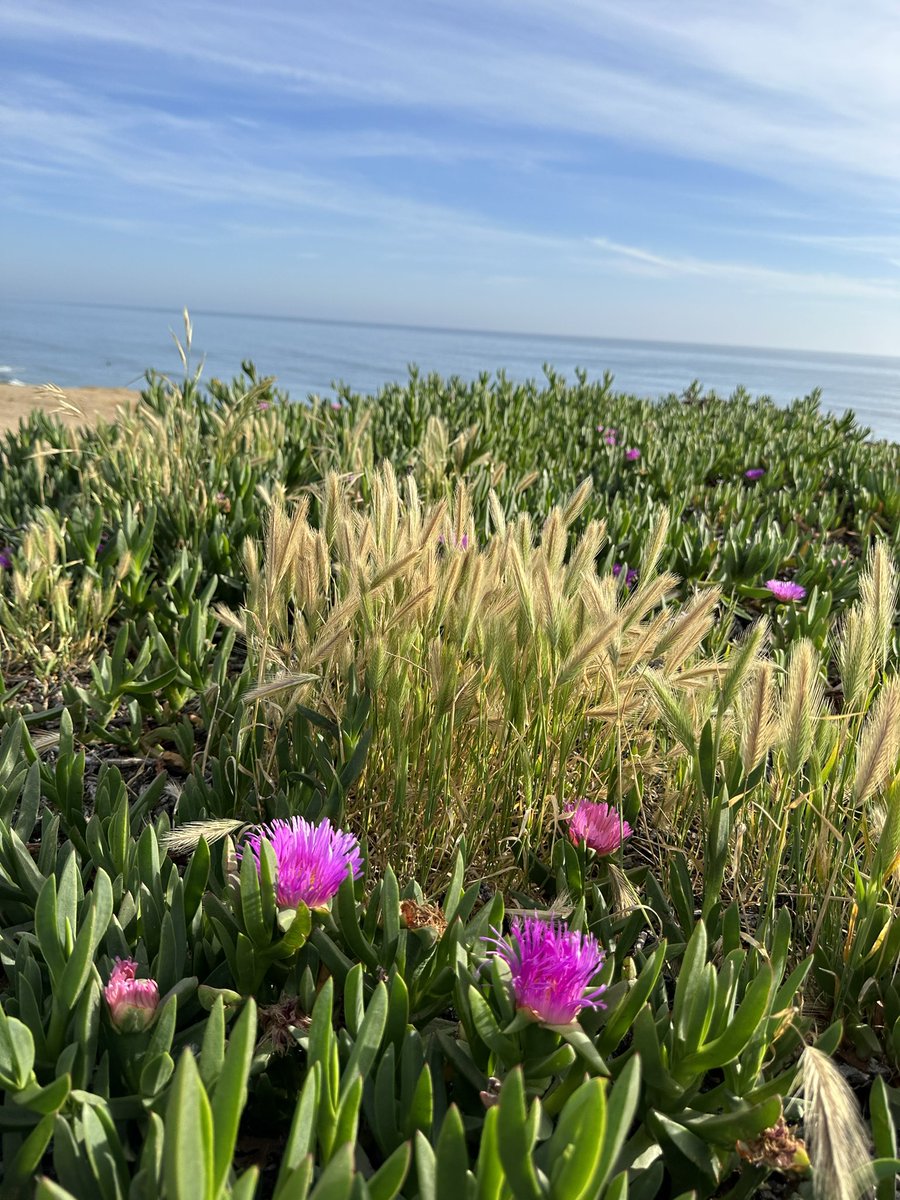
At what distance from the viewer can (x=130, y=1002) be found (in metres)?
0.93

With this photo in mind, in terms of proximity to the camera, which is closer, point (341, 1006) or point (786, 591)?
point (341, 1006)

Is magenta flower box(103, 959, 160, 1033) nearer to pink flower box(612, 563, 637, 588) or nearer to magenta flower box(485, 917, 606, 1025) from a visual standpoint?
magenta flower box(485, 917, 606, 1025)

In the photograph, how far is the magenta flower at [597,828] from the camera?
1329 mm

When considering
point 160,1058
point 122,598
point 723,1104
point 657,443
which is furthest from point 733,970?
point 657,443

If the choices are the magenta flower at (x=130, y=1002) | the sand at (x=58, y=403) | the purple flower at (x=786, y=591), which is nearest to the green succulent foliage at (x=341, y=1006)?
the magenta flower at (x=130, y=1002)

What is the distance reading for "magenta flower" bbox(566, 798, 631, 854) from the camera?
133cm

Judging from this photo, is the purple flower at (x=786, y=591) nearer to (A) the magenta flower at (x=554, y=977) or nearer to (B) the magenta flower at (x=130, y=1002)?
(A) the magenta flower at (x=554, y=977)

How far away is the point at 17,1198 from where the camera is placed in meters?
0.83

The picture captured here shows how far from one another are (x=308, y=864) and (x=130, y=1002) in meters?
0.23

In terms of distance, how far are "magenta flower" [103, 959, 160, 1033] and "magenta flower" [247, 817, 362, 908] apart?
17 centimetres

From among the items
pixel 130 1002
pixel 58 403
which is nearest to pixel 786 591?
pixel 130 1002

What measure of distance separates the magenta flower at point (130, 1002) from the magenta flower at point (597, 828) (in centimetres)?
64

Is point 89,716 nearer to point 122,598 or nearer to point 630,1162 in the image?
point 122,598

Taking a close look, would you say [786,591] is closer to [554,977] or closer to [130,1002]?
[554,977]
